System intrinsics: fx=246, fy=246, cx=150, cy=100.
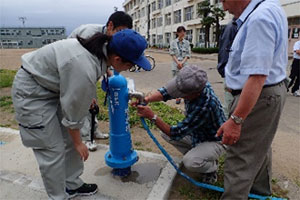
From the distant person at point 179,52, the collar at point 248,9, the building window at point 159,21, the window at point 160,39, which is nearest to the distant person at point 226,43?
the collar at point 248,9

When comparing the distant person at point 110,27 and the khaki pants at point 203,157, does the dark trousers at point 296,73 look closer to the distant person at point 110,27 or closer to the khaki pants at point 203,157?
the khaki pants at point 203,157

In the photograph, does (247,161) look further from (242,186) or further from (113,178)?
(113,178)

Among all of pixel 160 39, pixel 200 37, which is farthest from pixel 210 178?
pixel 160 39

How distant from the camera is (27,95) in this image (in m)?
1.73

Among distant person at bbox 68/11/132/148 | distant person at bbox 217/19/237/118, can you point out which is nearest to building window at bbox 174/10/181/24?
distant person at bbox 217/19/237/118

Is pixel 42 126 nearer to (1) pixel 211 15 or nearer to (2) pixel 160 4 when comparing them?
(1) pixel 211 15

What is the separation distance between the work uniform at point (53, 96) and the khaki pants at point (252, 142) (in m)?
1.12

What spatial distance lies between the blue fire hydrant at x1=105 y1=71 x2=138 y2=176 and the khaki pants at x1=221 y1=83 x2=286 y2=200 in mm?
938

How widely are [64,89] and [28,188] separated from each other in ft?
4.23

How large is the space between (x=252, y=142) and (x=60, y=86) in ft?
4.62

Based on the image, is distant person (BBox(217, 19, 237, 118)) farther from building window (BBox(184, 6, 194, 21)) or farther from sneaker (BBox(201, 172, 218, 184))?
building window (BBox(184, 6, 194, 21))

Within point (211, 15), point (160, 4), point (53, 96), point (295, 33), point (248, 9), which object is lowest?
point (53, 96)

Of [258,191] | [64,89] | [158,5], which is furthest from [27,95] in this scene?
[158,5]

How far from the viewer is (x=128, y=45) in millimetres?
1582
